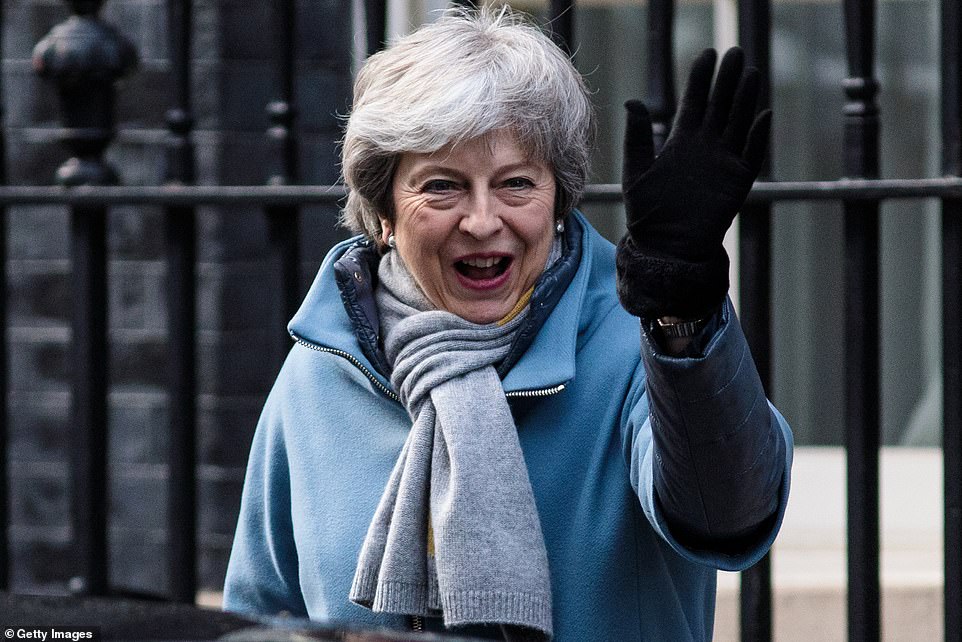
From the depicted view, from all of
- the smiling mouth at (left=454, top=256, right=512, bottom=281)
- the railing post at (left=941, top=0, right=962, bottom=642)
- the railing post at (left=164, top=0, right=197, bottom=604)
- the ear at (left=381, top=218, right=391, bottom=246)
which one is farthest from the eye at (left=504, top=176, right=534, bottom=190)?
the railing post at (left=164, top=0, right=197, bottom=604)

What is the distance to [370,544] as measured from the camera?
222 centimetres

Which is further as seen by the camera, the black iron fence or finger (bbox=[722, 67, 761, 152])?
the black iron fence

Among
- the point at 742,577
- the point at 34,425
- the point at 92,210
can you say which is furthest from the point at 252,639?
the point at 34,425

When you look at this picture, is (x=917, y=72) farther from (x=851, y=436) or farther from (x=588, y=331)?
(x=588, y=331)

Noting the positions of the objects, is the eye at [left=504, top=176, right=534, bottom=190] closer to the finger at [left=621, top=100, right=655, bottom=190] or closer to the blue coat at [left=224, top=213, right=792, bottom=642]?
the blue coat at [left=224, top=213, right=792, bottom=642]

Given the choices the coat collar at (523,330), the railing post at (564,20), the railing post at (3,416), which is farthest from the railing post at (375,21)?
the railing post at (3,416)

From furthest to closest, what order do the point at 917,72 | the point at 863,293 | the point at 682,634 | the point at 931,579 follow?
the point at 917,72, the point at 931,579, the point at 863,293, the point at 682,634

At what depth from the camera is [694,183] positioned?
5.93ft

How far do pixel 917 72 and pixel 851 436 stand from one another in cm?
228

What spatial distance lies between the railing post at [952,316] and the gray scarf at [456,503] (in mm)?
795

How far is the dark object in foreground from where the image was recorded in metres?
1.56

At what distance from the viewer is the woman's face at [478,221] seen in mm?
2236

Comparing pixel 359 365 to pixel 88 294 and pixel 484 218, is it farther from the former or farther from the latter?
pixel 88 294

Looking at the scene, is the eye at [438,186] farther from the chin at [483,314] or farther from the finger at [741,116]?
the finger at [741,116]
